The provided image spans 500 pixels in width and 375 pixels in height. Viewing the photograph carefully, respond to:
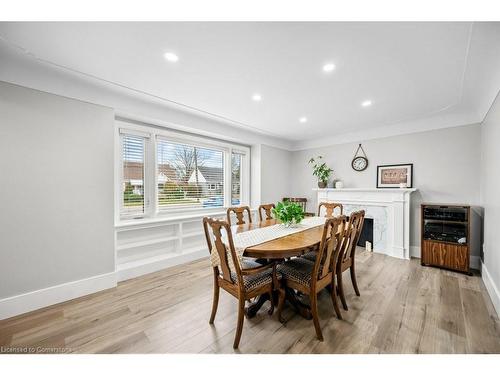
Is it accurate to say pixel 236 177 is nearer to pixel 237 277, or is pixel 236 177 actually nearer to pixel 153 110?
pixel 153 110

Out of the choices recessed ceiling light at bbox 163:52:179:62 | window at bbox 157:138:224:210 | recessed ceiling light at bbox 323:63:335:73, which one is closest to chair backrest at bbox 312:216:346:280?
recessed ceiling light at bbox 323:63:335:73

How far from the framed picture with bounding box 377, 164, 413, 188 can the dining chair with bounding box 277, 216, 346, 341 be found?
2.72 metres

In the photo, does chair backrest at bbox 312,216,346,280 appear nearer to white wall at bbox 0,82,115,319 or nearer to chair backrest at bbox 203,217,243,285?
chair backrest at bbox 203,217,243,285

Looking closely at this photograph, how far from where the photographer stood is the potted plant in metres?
4.71

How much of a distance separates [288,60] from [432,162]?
336 centimetres

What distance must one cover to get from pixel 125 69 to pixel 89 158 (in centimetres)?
112

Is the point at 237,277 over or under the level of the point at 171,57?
under

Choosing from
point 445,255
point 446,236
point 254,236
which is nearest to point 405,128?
point 446,236

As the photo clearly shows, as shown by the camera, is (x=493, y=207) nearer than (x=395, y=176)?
Yes

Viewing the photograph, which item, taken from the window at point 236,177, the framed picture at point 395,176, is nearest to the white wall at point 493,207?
the framed picture at point 395,176

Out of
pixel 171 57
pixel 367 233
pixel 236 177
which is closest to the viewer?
pixel 171 57

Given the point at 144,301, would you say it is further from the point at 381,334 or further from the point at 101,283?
the point at 381,334

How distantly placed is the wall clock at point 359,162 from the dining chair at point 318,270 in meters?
2.90

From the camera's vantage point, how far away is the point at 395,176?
13.0 ft
